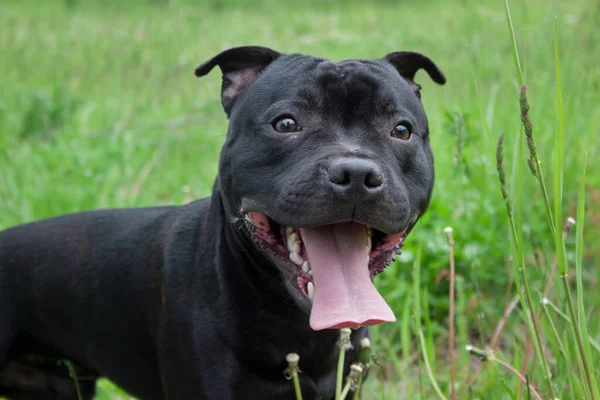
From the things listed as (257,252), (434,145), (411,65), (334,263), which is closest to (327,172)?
(334,263)

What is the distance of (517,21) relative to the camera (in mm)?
7340

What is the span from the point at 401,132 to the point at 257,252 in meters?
0.68

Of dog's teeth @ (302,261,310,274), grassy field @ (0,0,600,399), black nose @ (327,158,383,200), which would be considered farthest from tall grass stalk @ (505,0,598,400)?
dog's teeth @ (302,261,310,274)

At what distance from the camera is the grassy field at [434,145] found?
303cm

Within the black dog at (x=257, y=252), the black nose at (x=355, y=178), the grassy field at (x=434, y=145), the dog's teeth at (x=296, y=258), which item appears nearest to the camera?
the black nose at (x=355, y=178)

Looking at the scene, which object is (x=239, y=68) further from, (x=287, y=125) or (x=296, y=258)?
(x=296, y=258)

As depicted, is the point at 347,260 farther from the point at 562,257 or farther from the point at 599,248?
the point at 599,248

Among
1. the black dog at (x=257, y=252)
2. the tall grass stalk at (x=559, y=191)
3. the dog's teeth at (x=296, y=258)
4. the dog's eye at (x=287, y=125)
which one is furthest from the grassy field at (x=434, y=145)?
the dog's eye at (x=287, y=125)

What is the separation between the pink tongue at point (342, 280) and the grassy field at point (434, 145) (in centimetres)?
19

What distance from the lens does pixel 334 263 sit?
2.58m

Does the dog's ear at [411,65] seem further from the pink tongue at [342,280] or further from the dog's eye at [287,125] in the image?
the pink tongue at [342,280]

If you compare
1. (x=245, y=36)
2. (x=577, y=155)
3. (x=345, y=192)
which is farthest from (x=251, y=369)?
(x=245, y=36)

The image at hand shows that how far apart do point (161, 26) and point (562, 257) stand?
36.1 ft

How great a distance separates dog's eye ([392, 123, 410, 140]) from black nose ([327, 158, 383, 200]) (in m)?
0.46
